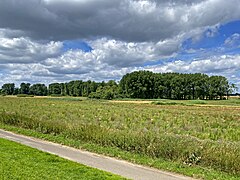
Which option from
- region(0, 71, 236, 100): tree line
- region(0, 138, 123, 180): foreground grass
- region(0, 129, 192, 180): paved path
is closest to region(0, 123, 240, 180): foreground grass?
region(0, 129, 192, 180): paved path

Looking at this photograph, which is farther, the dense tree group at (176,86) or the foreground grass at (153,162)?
the dense tree group at (176,86)

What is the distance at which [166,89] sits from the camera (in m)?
129

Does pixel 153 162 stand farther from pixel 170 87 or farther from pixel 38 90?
pixel 38 90

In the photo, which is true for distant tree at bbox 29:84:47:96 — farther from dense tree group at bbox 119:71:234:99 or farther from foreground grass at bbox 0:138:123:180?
foreground grass at bbox 0:138:123:180

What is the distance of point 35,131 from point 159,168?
11700 mm

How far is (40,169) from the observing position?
884 centimetres

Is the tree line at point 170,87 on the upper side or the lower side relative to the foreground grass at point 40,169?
upper

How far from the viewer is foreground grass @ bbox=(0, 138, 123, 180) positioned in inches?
320

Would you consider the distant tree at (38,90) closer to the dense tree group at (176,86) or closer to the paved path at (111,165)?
the dense tree group at (176,86)

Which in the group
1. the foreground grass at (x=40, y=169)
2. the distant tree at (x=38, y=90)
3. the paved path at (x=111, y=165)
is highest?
the distant tree at (x=38, y=90)

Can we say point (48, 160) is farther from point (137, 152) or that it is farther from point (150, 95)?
point (150, 95)

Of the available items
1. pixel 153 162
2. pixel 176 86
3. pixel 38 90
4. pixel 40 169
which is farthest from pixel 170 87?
pixel 40 169

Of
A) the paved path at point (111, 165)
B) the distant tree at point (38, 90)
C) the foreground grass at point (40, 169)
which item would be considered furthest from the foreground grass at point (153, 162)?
the distant tree at point (38, 90)

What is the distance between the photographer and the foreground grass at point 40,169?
812 cm
